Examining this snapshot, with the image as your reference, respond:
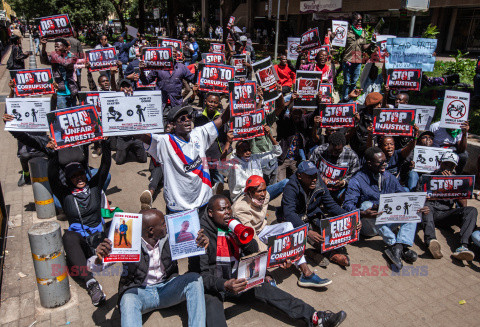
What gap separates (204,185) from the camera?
4.82 meters

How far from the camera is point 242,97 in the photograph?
6168mm

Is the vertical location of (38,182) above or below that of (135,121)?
below

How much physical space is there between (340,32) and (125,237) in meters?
9.53

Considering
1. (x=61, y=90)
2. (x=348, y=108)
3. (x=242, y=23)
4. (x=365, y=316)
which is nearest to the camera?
(x=365, y=316)

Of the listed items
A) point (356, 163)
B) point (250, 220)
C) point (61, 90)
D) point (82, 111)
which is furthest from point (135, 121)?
point (61, 90)

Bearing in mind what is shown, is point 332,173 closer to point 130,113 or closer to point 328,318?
point 328,318

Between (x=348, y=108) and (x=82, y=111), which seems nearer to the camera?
(x=82, y=111)

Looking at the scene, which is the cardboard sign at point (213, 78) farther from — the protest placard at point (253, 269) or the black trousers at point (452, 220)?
the protest placard at point (253, 269)

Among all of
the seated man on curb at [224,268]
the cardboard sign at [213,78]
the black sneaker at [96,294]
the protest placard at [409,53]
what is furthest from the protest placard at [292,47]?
the black sneaker at [96,294]

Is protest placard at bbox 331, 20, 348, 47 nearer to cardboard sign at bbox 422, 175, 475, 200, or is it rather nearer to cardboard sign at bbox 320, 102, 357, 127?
cardboard sign at bbox 320, 102, 357, 127

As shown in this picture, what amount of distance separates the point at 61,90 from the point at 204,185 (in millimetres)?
5579

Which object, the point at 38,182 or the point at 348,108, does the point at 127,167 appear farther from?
the point at 348,108

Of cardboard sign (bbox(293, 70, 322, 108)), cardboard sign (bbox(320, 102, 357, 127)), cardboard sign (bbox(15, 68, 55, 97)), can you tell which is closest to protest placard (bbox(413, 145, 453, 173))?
cardboard sign (bbox(320, 102, 357, 127))

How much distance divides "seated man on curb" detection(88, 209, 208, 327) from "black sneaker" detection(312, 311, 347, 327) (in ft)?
4.12
